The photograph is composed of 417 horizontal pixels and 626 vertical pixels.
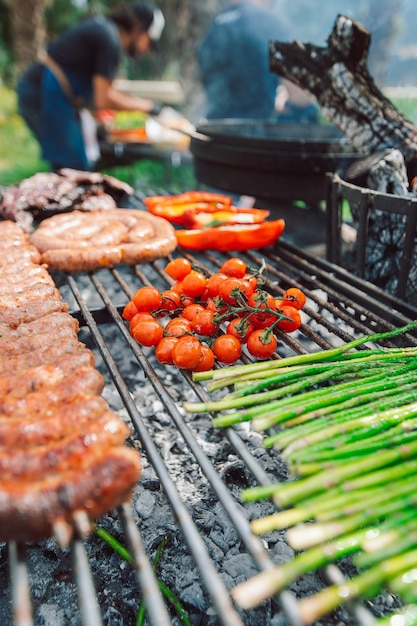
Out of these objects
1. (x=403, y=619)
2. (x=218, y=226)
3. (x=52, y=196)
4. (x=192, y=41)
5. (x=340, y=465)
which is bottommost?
(x=403, y=619)

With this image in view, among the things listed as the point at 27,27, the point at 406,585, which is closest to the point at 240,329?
the point at 406,585

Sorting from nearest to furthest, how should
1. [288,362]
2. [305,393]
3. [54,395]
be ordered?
1. [54,395]
2. [305,393]
3. [288,362]

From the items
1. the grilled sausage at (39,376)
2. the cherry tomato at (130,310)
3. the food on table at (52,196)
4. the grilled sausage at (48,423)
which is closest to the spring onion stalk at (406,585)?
the grilled sausage at (48,423)

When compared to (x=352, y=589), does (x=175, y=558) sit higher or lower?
lower

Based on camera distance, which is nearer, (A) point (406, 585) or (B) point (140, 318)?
(A) point (406, 585)

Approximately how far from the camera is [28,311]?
112 inches

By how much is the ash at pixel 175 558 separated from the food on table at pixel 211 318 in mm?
907

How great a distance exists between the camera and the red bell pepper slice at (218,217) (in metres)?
4.39

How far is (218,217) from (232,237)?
497 millimetres

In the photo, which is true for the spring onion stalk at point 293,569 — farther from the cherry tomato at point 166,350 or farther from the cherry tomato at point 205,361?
the cherry tomato at point 166,350

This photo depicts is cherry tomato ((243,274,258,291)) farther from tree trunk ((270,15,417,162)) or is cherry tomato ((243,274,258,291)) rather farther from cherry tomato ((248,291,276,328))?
tree trunk ((270,15,417,162))

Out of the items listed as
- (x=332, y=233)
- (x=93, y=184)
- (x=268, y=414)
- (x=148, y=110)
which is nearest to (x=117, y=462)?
(x=268, y=414)

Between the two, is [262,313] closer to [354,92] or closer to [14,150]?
[354,92]

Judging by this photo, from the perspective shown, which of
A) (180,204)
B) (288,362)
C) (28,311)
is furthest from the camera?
(180,204)
